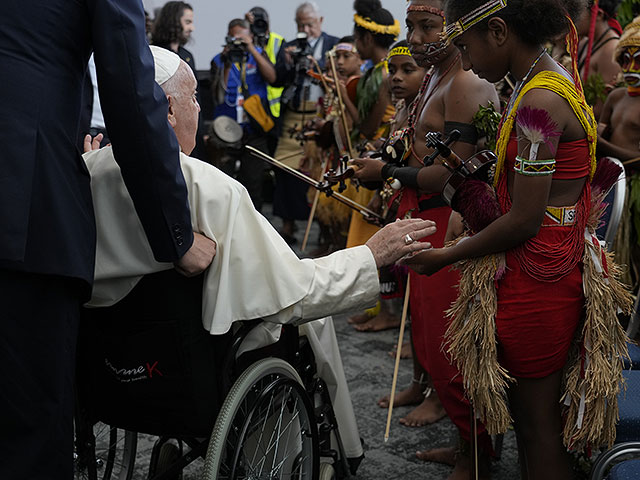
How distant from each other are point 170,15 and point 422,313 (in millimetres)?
4091

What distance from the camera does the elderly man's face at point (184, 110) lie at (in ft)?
7.09

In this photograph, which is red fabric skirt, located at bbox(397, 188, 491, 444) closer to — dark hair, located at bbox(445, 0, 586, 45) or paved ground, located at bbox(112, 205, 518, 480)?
paved ground, located at bbox(112, 205, 518, 480)

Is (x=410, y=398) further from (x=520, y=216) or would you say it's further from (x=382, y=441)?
(x=520, y=216)

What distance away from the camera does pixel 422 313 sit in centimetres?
298

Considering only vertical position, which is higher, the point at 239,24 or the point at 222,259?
the point at 239,24

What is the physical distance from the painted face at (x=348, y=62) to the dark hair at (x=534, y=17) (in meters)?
3.52

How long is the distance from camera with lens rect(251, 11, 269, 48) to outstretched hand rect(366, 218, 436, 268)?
225 inches

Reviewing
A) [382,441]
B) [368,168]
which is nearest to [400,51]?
[368,168]

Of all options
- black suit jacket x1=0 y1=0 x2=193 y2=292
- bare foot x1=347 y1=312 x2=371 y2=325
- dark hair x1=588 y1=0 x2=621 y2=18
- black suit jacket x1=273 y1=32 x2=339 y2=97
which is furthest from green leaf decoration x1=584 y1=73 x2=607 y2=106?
black suit jacket x1=273 y1=32 x2=339 y2=97

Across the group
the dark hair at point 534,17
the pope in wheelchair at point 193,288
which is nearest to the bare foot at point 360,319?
the pope in wheelchair at point 193,288

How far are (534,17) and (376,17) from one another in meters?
2.85

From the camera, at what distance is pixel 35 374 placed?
1738mm

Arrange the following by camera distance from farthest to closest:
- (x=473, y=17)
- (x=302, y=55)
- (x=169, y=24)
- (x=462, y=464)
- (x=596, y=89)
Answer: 1. (x=302, y=55)
2. (x=169, y=24)
3. (x=596, y=89)
4. (x=462, y=464)
5. (x=473, y=17)

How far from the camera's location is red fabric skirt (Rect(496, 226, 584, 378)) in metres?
2.09
